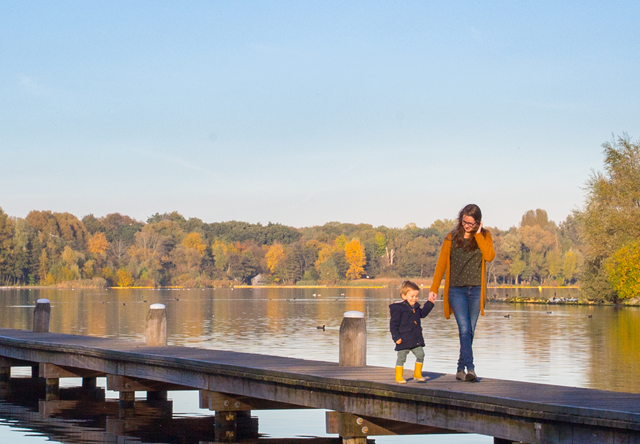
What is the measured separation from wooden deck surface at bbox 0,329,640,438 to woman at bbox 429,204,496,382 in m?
0.91

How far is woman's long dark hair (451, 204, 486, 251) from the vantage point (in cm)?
1046

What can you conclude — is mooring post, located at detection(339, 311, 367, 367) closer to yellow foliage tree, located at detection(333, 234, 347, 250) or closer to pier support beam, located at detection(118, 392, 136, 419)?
pier support beam, located at detection(118, 392, 136, 419)

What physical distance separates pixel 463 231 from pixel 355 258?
15687 centimetres

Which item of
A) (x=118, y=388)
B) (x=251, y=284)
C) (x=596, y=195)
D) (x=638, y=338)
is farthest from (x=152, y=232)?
(x=118, y=388)

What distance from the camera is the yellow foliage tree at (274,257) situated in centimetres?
17450

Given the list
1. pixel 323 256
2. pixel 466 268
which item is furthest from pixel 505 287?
pixel 466 268

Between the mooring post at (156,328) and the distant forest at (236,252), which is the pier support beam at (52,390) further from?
the distant forest at (236,252)

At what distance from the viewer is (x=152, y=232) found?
165500 mm

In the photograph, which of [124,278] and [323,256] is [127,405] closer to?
[124,278]

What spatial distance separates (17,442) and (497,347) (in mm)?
21831

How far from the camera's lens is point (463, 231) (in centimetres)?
1063

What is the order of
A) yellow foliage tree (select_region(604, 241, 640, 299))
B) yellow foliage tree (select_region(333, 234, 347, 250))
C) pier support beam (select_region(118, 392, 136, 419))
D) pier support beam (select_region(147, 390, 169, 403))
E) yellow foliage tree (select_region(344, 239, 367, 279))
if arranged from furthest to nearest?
1. yellow foliage tree (select_region(333, 234, 347, 250))
2. yellow foliage tree (select_region(344, 239, 367, 279))
3. yellow foliage tree (select_region(604, 241, 640, 299))
4. pier support beam (select_region(147, 390, 169, 403))
5. pier support beam (select_region(118, 392, 136, 419))

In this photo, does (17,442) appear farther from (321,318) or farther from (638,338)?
(321,318)

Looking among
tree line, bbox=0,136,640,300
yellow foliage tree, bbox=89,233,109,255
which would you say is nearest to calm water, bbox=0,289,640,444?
tree line, bbox=0,136,640,300
